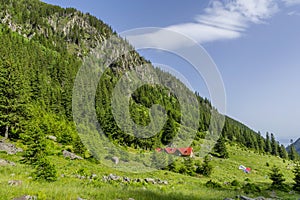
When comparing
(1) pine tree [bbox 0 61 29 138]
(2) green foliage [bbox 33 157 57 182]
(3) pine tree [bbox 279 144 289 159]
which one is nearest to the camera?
(2) green foliage [bbox 33 157 57 182]

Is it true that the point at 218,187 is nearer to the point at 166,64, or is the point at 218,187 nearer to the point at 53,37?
the point at 166,64

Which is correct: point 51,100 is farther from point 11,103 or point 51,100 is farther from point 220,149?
point 220,149

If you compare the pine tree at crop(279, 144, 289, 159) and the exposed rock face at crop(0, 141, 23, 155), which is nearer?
the exposed rock face at crop(0, 141, 23, 155)

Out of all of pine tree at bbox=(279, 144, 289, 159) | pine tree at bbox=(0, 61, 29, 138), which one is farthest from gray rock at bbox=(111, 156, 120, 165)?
pine tree at bbox=(279, 144, 289, 159)

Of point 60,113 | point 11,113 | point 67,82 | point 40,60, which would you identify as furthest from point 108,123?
point 40,60

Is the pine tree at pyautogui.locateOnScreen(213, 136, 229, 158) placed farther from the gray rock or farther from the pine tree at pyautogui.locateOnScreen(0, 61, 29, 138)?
the pine tree at pyautogui.locateOnScreen(0, 61, 29, 138)

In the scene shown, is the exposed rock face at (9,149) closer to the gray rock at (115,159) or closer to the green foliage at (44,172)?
the gray rock at (115,159)

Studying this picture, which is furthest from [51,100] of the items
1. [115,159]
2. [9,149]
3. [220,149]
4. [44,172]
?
[44,172]

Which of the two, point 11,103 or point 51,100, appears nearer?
point 11,103

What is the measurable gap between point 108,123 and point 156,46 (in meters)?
49.8

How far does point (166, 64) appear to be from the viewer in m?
22.9

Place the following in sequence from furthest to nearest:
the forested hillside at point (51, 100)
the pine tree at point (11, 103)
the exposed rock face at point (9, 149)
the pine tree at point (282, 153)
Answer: the pine tree at point (282, 153) < the forested hillside at point (51, 100) < the pine tree at point (11, 103) < the exposed rock face at point (9, 149)

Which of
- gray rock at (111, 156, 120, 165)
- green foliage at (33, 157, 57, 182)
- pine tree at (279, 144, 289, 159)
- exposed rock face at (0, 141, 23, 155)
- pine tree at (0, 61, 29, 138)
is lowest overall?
green foliage at (33, 157, 57, 182)

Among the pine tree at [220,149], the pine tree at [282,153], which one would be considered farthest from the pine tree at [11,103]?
the pine tree at [282,153]
